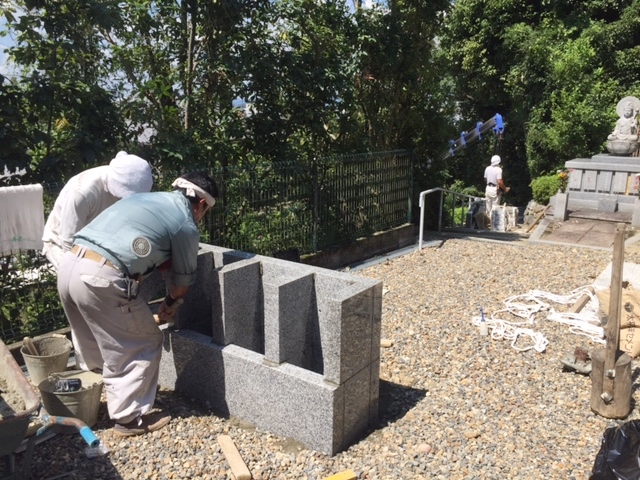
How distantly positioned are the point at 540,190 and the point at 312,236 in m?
11.3

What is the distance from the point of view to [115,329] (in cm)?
337

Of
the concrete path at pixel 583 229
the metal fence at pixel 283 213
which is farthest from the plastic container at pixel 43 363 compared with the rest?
the concrete path at pixel 583 229

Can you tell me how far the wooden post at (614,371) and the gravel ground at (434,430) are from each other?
10 cm

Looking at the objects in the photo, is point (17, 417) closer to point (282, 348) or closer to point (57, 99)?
point (282, 348)

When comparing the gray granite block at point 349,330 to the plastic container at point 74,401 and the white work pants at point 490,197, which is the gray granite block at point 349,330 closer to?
the plastic container at point 74,401

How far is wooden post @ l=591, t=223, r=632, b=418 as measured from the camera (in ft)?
12.4

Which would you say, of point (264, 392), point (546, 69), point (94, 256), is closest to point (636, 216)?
point (546, 69)

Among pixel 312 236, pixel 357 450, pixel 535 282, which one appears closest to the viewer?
pixel 357 450

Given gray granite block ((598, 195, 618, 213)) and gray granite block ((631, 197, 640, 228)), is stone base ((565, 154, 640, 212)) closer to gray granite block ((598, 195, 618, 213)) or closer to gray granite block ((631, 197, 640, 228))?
gray granite block ((598, 195, 618, 213))

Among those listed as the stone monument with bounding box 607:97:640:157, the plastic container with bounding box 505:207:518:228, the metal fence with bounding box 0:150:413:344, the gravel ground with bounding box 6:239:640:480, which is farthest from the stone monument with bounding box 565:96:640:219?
the gravel ground with bounding box 6:239:640:480

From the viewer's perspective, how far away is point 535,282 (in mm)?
7168

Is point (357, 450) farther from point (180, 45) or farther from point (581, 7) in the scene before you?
point (581, 7)

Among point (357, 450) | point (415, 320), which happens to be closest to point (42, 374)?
point (357, 450)

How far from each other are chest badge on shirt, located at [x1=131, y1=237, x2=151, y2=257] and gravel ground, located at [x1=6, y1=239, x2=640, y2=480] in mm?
1189
